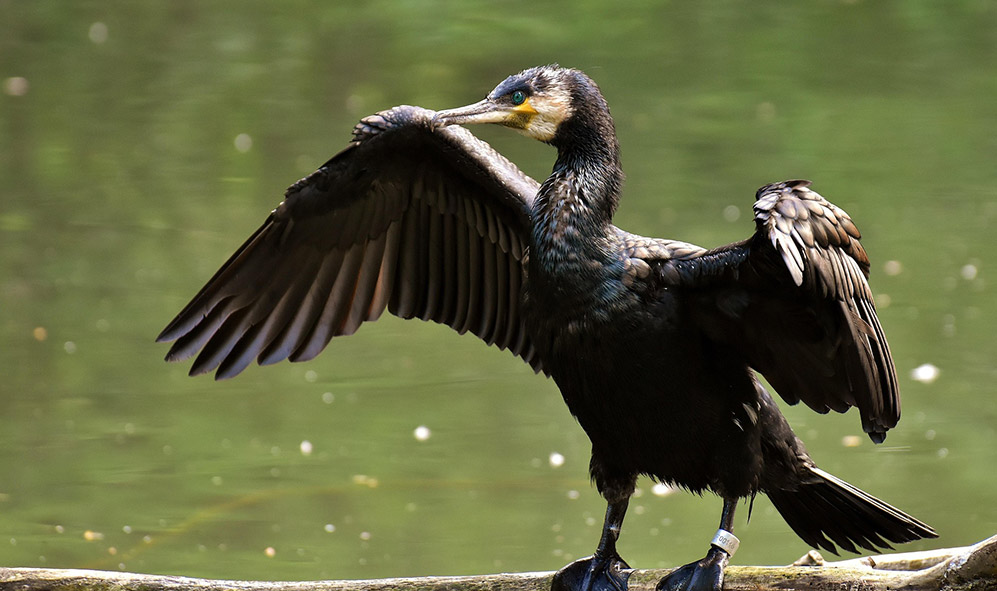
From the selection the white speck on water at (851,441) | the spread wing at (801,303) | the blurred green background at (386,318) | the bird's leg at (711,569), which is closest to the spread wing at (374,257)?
the spread wing at (801,303)

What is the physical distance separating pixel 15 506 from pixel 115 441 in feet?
1.41

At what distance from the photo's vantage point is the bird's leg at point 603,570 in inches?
120

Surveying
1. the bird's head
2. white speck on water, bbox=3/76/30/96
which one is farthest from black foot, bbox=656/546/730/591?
white speck on water, bbox=3/76/30/96

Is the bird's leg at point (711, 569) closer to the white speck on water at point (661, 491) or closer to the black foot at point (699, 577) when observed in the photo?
the black foot at point (699, 577)

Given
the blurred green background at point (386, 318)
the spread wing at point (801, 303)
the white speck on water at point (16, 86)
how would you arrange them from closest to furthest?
the spread wing at point (801, 303) → the blurred green background at point (386, 318) → the white speck on water at point (16, 86)

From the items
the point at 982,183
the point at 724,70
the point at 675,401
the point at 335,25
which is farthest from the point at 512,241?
the point at 335,25

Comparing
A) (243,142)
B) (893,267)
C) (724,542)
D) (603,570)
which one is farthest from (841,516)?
(243,142)

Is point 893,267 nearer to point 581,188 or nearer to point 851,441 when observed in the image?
point 851,441

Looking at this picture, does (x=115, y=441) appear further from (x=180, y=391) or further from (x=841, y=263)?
(x=841, y=263)

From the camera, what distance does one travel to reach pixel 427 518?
445cm

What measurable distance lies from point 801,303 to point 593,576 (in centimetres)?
80

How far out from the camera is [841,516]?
3156mm

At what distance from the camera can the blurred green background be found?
14.6ft

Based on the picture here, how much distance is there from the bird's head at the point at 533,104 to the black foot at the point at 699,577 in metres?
0.97
